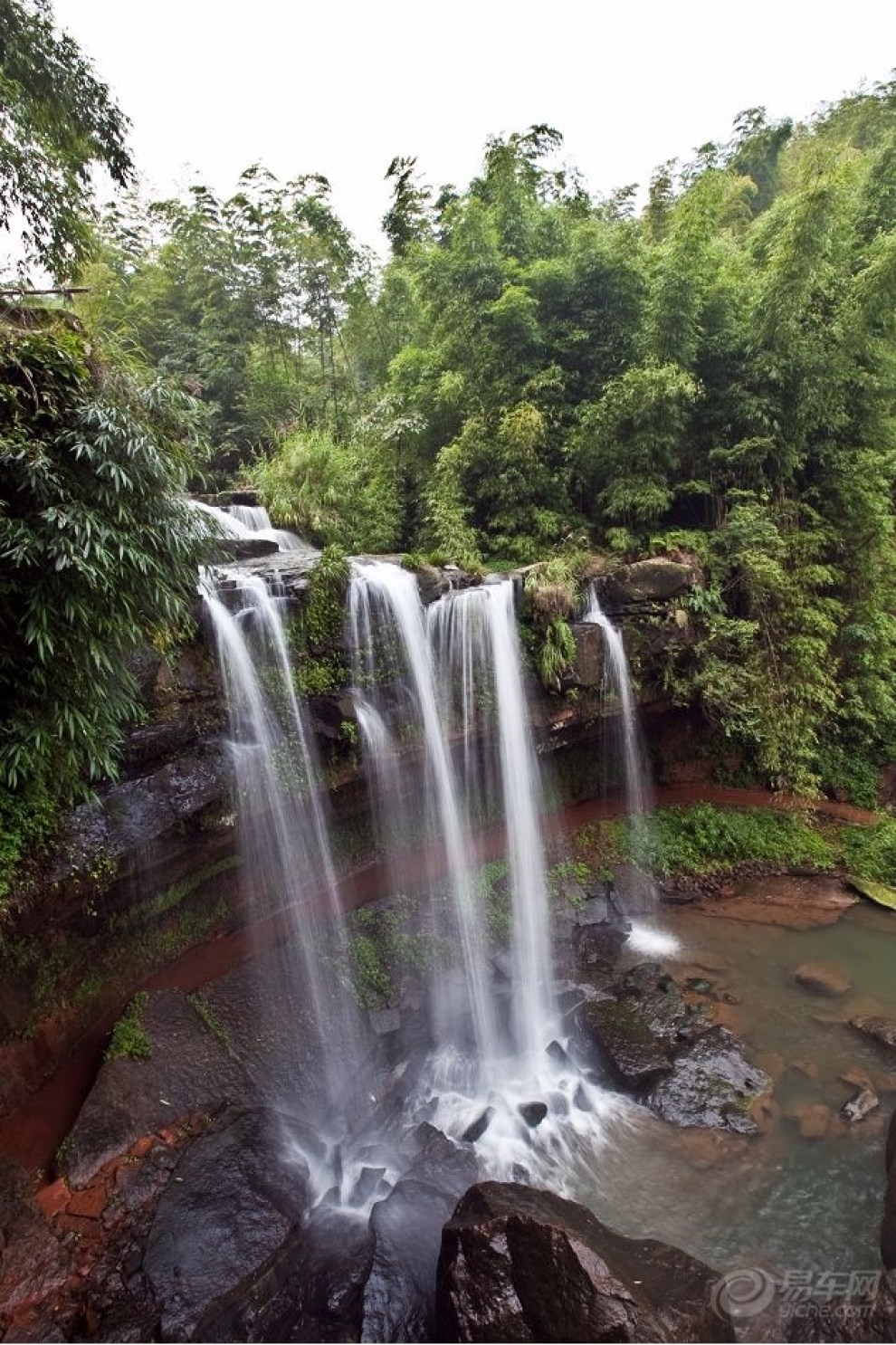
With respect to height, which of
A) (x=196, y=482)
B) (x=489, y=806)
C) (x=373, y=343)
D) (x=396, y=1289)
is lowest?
(x=396, y=1289)

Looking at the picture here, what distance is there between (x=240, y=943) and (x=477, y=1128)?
337 cm

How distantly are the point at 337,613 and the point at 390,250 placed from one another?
13.2m

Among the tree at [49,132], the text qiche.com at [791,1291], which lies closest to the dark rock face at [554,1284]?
the text qiche.com at [791,1291]

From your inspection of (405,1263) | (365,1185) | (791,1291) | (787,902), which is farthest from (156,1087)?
(787,902)

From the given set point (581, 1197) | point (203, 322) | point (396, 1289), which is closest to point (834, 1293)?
point (581, 1197)

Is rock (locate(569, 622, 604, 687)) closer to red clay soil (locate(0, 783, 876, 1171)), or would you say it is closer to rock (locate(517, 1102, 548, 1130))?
red clay soil (locate(0, 783, 876, 1171))

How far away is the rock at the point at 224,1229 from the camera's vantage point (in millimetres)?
4027

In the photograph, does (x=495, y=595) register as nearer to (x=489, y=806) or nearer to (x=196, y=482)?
(x=489, y=806)

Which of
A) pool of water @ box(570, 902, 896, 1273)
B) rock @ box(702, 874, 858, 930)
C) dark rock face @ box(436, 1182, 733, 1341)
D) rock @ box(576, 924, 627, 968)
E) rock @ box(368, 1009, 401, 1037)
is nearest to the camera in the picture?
dark rock face @ box(436, 1182, 733, 1341)

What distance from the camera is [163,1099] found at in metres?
5.36

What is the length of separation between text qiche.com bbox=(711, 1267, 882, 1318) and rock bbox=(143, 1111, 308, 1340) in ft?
11.0

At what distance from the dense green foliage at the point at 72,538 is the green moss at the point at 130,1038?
2668mm

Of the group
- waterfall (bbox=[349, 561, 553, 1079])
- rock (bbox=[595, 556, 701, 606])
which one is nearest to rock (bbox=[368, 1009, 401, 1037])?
waterfall (bbox=[349, 561, 553, 1079])

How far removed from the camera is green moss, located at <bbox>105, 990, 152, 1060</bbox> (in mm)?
5516
